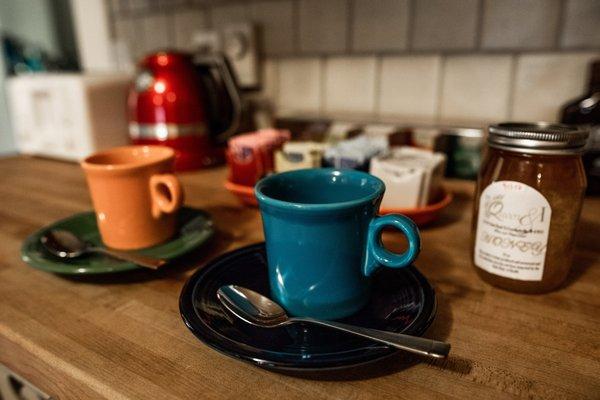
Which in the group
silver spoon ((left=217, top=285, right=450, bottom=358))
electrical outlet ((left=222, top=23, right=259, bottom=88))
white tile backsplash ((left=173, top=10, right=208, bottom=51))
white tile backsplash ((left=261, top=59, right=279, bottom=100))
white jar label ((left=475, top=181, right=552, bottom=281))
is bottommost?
silver spoon ((left=217, top=285, right=450, bottom=358))

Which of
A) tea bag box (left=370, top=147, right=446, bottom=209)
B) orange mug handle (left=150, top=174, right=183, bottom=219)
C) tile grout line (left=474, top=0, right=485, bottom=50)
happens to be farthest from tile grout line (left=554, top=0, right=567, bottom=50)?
orange mug handle (left=150, top=174, right=183, bottom=219)

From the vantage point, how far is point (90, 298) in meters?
0.45

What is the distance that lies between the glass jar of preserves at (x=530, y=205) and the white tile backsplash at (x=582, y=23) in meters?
0.46

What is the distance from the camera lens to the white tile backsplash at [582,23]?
77 centimetres

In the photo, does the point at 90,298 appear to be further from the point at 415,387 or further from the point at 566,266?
the point at 566,266

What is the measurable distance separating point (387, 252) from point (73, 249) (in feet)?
1.17

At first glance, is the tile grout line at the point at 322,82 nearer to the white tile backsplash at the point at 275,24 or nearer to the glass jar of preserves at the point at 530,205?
the white tile backsplash at the point at 275,24

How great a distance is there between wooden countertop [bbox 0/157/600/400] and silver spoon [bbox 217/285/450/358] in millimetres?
34

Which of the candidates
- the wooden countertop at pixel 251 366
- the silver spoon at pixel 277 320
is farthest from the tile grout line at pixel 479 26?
the silver spoon at pixel 277 320

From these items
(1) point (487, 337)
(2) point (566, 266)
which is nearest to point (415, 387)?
(1) point (487, 337)

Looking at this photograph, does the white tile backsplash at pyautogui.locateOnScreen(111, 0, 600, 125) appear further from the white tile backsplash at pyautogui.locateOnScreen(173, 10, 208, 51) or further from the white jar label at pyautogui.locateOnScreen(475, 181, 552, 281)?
the white jar label at pyautogui.locateOnScreen(475, 181, 552, 281)

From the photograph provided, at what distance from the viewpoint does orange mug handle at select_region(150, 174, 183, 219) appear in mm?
512

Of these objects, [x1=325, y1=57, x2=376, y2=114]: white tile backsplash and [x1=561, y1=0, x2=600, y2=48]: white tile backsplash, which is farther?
[x1=325, y1=57, x2=376, y2=114]: white tile backsplash

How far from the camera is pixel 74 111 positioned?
3.27ft
